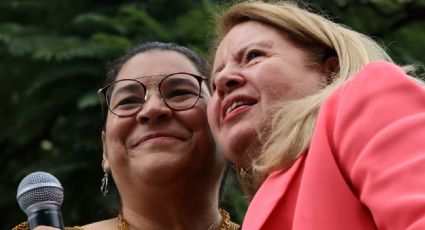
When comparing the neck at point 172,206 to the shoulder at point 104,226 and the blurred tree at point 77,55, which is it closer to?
the shoulder at point 104,226

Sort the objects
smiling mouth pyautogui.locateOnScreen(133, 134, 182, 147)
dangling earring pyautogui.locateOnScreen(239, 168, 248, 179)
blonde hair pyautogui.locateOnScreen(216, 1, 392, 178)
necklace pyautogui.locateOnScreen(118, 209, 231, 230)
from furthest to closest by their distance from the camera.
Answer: necklace pyautogui.locateOnScreen(118, 209, 231, 230), smiling mouth pyautogui.locateOnScreen(133, 134, 182, 147), dangling earring pyautogui.locateOnScreen(239, 168, 248, 179), blonde hair pyautogui.locateOnScreen(216, 1, 392, 178)

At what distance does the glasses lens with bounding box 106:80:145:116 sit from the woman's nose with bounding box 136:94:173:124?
0.16 ft

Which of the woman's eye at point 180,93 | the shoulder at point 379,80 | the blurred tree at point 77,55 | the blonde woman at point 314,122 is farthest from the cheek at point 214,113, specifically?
the blurred tree at point 77,55

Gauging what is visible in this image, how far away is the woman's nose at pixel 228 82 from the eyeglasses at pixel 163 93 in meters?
0.66

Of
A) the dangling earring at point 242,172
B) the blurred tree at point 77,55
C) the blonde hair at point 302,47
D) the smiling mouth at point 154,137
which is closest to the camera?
the blonde hair at point 302,47

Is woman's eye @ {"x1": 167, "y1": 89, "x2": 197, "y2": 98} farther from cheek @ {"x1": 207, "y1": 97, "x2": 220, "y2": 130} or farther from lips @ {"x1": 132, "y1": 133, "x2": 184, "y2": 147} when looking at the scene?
cheek @ {"x1": 207, "y1": 97, "x2": 220, "y2": 130}

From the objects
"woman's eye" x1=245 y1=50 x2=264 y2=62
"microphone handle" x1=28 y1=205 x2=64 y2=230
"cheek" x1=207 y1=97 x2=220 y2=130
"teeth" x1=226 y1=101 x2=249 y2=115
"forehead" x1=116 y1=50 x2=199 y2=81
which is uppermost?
"woman's eye" x1=245 y1=50 x2=264 y2=62

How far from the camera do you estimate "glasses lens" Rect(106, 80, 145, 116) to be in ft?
11.6

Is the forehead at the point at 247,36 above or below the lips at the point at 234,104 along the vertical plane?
above

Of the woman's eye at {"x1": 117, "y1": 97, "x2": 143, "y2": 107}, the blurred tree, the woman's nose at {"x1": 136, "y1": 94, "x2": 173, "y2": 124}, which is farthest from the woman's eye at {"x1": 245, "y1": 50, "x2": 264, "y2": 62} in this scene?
the blurred tree

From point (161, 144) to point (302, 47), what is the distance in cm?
79

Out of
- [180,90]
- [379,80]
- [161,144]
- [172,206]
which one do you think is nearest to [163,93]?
[180,90]

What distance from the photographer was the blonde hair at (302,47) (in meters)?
2.42

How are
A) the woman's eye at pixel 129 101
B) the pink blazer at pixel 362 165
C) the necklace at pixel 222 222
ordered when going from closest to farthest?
the pink blazer at pixel 362 165
the woman's eye at pixel 129 101
the necklace at pixel 222 222
